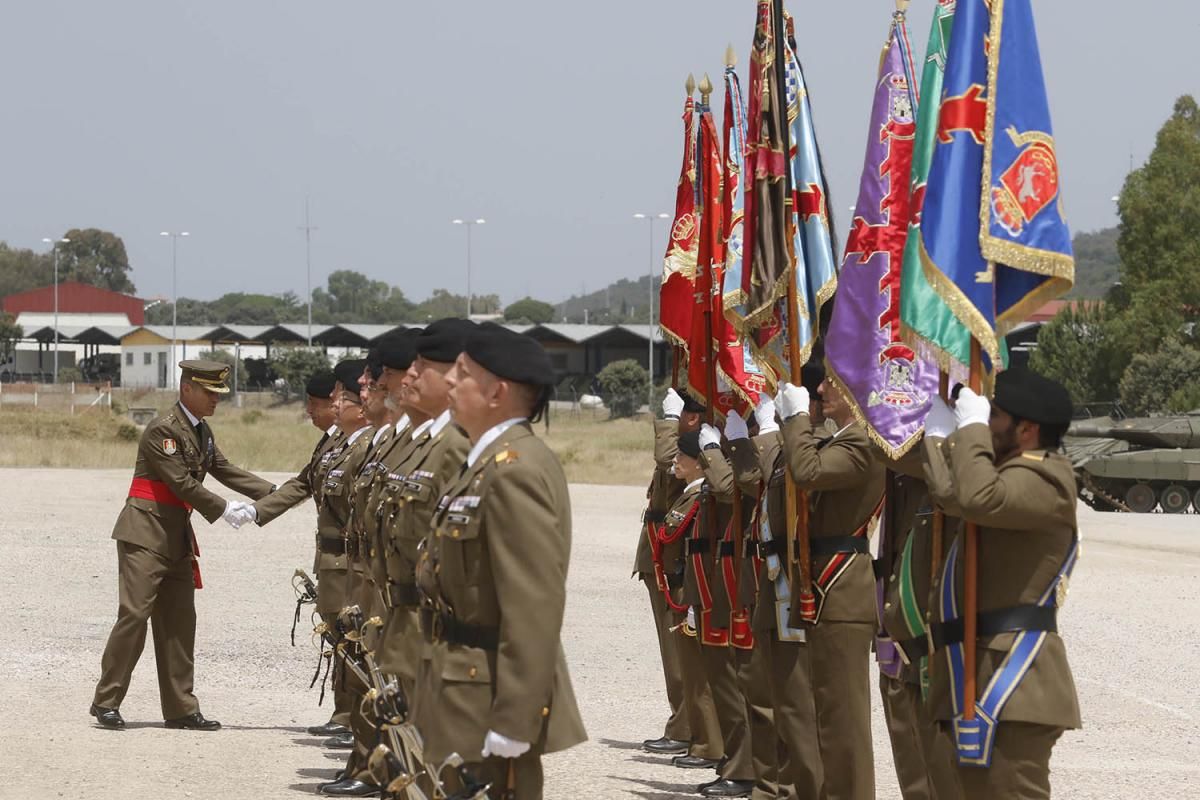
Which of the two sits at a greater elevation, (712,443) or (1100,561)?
(712,443)

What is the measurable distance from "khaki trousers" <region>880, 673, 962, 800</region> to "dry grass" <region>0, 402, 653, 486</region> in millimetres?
29164

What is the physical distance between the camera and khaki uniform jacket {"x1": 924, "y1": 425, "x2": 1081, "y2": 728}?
17.8 ft

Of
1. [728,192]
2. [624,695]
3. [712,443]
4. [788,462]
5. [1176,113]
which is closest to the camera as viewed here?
[788,462]

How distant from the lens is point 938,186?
6430 millimetres

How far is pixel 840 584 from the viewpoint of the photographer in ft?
24.6

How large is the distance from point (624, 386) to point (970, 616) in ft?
204

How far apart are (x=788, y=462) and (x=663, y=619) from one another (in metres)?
3.89

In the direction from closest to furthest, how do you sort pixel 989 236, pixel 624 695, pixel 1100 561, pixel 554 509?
pixel 554 509 → pixel 989 236 → pixel 624 695 → pixel 1100 561

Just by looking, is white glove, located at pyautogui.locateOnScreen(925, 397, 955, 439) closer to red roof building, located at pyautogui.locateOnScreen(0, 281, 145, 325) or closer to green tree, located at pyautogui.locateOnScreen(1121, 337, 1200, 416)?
green tree, located at pyautogui.locateOnScreen(1121, 337, 1200, 416)

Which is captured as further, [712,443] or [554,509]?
[712,443]

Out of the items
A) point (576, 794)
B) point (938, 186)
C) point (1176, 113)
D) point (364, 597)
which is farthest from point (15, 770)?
point (1176, 113)

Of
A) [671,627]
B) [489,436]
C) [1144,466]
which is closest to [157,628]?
[671,627]

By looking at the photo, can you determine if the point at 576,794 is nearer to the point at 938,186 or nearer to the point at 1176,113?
the point at 938,186

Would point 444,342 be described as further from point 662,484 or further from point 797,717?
point 662,484
